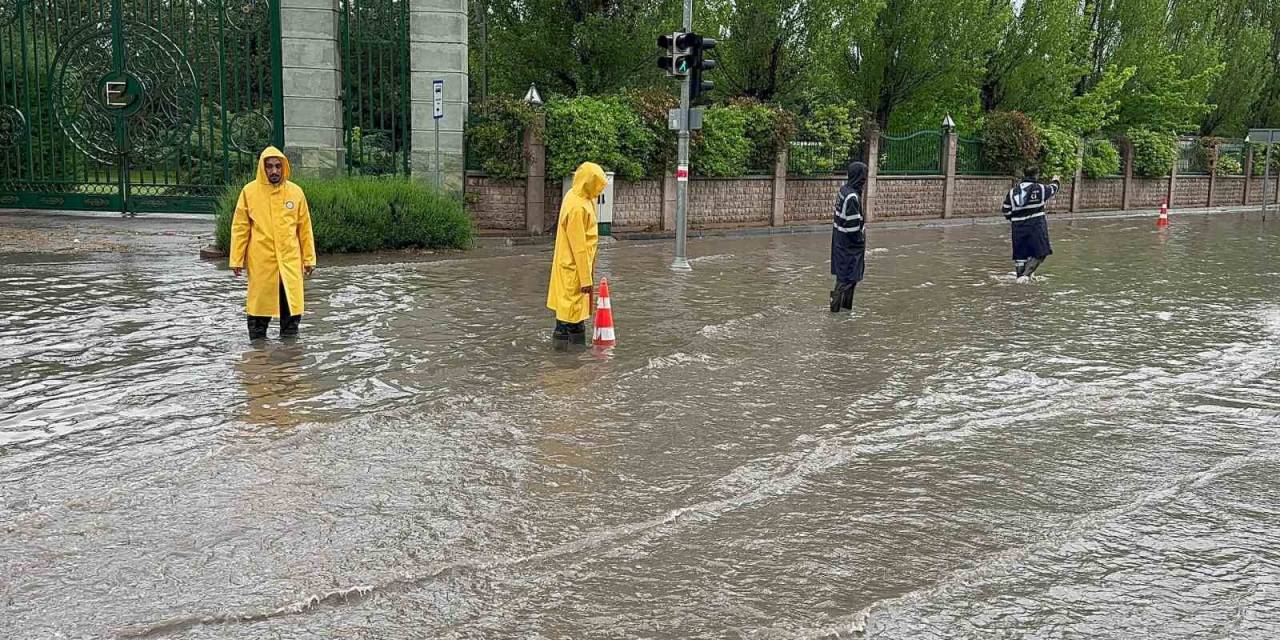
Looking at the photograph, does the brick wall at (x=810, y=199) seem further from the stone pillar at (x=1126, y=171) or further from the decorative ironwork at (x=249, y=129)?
the stone pillar at (x=1126, y=171)

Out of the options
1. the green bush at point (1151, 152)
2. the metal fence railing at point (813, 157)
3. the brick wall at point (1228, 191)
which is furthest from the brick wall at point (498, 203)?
the brick wall at point (1228, 191)

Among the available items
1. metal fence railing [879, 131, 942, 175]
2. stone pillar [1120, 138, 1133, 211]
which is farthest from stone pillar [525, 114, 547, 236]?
stone pillar [1120, 138, 1133, 211]

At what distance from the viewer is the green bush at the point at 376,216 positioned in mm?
16953

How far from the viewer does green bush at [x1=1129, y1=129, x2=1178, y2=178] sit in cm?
3791

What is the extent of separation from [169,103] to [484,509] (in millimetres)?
17701

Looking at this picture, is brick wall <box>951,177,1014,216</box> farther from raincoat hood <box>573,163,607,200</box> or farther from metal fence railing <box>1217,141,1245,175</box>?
raincoat hood <box>573,163,607,200</box>

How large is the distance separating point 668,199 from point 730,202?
2.08 m

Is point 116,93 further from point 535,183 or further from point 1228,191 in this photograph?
point 1228,191

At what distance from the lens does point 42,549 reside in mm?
4887

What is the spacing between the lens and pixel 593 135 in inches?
836

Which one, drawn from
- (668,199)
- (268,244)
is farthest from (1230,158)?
(268,244)

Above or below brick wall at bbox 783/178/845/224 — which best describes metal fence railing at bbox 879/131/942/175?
above

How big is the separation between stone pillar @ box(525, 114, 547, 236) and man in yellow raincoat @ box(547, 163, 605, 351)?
1141 centimetres

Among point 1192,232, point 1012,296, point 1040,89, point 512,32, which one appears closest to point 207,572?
point 1012,296
